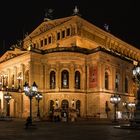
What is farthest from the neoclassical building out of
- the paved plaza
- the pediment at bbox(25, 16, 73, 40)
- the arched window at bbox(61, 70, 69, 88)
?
the paved plaza

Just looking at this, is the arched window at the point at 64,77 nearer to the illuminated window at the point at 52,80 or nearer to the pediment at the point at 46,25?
the illuminated window at the point at 52,80

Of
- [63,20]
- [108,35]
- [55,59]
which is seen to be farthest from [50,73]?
[108,35]

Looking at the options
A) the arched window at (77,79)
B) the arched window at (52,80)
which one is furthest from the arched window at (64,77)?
the arched window at (77,79)

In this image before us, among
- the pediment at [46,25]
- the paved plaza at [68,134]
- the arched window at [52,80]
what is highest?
the pediment at [46,25]

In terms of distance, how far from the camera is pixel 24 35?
109 meters

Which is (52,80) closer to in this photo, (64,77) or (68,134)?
(64,77)

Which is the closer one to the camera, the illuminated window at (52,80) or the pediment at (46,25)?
the illuminated window at (52,80)

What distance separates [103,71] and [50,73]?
481 inches

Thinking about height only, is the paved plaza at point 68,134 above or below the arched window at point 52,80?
below

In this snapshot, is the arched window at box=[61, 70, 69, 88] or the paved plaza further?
the arched window at box=[61, 70, 69, 88]

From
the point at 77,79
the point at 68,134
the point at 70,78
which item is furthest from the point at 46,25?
the point at 68,134

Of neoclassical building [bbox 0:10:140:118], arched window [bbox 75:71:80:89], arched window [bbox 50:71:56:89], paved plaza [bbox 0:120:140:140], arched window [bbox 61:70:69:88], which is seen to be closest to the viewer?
paved plaza [bbox 0:120:140:140]

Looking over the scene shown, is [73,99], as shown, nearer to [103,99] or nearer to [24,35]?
[103,99]

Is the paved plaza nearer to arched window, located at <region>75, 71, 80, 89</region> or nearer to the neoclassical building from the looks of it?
the neoclassical building
